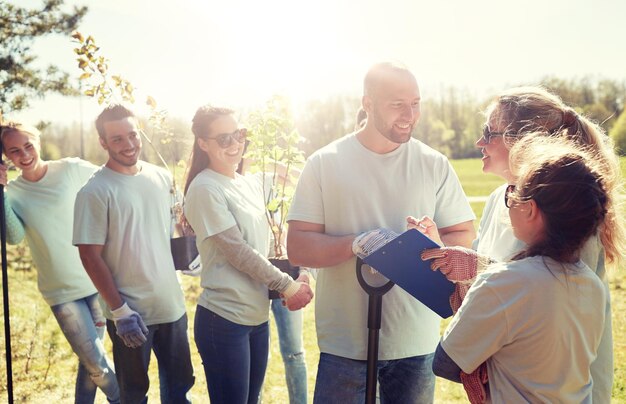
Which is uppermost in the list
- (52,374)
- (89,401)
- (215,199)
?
(215,199)

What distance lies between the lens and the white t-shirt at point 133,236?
2.88 m

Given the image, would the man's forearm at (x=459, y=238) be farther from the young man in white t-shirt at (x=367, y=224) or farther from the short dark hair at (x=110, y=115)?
the short dark hair at (x=110, y=115)

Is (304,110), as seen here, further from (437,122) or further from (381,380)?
(381,380)

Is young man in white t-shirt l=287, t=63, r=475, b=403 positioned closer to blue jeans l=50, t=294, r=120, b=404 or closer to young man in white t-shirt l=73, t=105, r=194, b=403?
young man in white t-shirt l=73, t=105, r=194, b=403

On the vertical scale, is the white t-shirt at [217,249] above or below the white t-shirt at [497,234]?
below

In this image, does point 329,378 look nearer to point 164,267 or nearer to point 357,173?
point 357,173

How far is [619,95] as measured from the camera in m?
17.8

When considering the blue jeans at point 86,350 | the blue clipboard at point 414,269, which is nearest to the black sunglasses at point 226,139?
the blue clipboard at point 414,269

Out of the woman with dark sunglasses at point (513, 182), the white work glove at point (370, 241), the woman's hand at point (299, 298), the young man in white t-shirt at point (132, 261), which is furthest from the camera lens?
the young man in white t-shirt at point (132, 261)

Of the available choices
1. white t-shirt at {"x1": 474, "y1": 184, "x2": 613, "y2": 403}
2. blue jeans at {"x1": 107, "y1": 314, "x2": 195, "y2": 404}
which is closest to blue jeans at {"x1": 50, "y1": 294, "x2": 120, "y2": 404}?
blue jeans at {"x1": 107, "y1": 314, "x2": 195, "y2": 404}

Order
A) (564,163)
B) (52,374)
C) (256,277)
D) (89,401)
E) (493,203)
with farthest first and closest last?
(52,374)
(89,401)
(256,277)
(493,203)
(564,163)

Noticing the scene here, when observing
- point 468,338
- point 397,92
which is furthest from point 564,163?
point 397,92

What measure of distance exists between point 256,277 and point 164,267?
645 millimetres

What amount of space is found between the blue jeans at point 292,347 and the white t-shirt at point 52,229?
119cm
